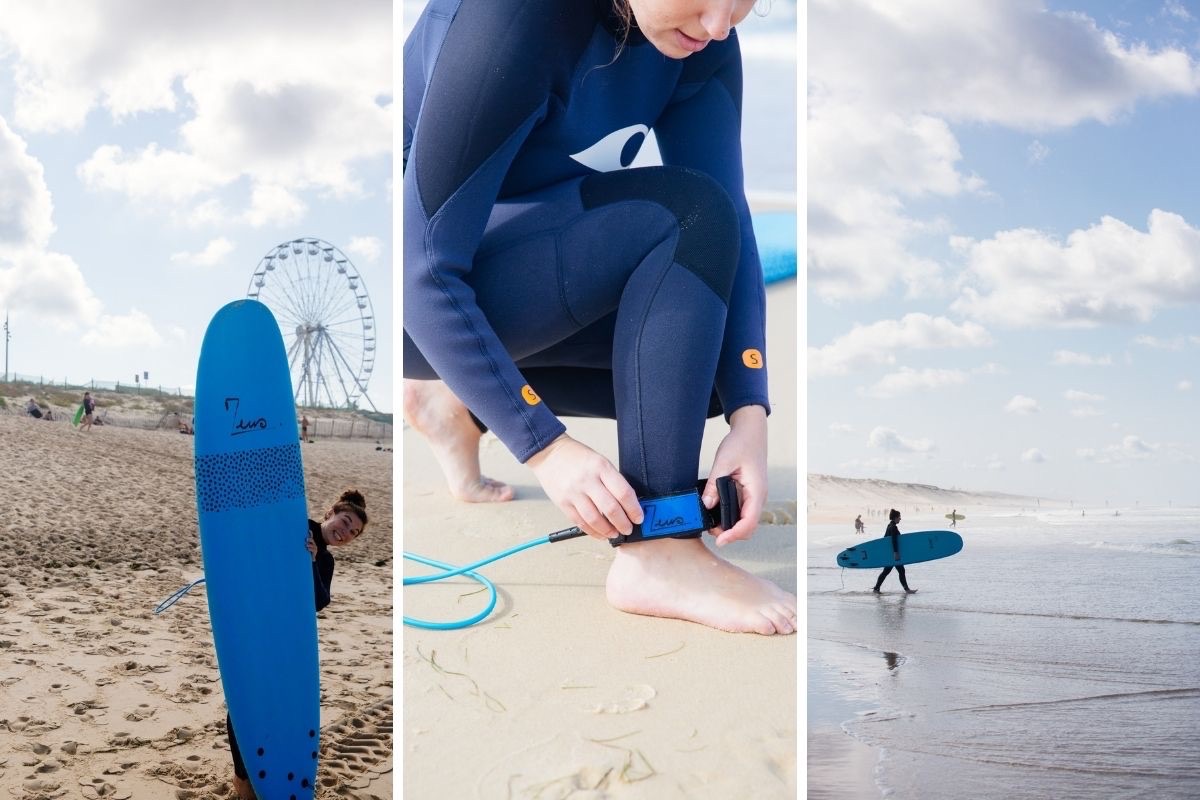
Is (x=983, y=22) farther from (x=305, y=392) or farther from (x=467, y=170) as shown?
(x=305, y=392)

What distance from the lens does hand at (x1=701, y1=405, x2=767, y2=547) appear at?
64.0 inches

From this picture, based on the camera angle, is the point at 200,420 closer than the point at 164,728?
Yes

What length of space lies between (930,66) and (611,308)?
2.86 feet

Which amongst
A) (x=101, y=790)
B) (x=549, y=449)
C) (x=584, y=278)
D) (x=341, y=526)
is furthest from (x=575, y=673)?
(x=101, y=790)

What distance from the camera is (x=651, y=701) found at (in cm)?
156

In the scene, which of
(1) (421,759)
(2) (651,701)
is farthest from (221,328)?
(2) (651,701)

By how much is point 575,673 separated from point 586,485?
0.30 meters

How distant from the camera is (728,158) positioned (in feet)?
5.71

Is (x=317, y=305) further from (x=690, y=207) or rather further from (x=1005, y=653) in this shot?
(x=1005, y=653)

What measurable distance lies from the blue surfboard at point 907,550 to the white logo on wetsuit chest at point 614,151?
2.78 feet

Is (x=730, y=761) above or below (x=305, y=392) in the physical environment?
below

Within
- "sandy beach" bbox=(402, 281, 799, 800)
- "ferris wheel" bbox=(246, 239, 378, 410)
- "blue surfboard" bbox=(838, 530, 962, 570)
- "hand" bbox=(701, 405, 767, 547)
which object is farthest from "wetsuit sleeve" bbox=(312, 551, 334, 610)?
"ferris wheel" bbox=(246, 239, 378, 410)

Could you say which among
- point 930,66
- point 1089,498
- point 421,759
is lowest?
point 421,759

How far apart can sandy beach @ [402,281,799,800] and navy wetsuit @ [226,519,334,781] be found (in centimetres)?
20
